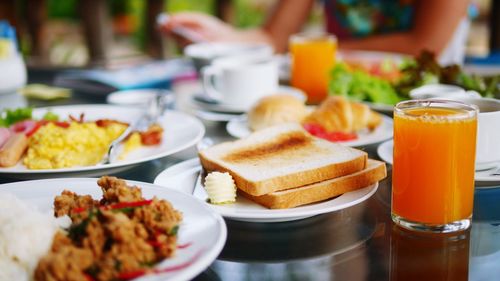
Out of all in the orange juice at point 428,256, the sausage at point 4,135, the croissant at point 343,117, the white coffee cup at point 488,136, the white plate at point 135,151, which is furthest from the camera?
the croissant at point 343,117

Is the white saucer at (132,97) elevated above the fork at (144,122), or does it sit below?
below

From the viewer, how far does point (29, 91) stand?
212 centimetres

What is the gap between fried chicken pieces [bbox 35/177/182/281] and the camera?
Result: 27.4 inches

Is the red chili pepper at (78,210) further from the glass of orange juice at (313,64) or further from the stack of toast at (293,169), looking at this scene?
the glass of orange juice at (313,64)

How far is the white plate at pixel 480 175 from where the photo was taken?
110cm

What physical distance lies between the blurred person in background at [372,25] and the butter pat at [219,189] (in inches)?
69.4

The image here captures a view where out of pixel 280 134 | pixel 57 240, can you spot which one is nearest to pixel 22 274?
pixel 57 240

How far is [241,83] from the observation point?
1812 millimetres

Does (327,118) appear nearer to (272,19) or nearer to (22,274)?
(22,274)

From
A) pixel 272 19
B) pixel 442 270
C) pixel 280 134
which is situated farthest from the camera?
pixel 272 19

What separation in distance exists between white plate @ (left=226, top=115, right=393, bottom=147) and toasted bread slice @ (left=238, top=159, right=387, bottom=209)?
1.03 feet

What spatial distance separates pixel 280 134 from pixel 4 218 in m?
0.64

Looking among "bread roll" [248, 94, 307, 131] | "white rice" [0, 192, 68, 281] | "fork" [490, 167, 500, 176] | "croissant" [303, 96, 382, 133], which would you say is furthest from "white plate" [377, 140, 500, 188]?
"white rice" [0, 192, 68, 281]

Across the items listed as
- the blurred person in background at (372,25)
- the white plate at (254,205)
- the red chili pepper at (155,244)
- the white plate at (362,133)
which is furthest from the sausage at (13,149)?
the blurred person in background at (372,25)
